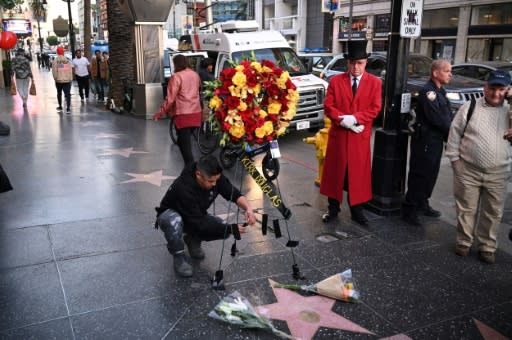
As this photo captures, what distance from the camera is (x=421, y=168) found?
569cm

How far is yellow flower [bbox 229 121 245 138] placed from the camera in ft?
13.7

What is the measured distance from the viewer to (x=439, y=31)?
30.6 metres

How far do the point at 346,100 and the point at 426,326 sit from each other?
8.67ft

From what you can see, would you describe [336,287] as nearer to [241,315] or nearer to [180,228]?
[241,315]

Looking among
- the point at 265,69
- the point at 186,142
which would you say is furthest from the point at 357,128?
the point at 186,142

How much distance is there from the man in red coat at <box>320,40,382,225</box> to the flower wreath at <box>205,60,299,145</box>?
1.23 m

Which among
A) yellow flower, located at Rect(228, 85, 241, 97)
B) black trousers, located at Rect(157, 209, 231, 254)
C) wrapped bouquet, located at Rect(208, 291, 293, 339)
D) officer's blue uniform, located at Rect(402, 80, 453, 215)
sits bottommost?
wrapped bouquet, located at Rect(208, 291, 293, 339)

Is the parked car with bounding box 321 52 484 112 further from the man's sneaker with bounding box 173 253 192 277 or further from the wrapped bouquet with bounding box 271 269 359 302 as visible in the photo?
the man's sneaker with bounding box 173 253 192 277

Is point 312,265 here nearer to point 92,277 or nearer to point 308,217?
point 308,217

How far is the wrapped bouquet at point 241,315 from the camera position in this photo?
350 cm

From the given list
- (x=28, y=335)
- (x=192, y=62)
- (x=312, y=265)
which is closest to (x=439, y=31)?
(x=192, y=62)

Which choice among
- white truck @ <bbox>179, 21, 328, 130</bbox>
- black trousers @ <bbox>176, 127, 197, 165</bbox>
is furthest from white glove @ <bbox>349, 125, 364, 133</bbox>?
white truck @ <bbox>179, 21, 328, 130</bbox>

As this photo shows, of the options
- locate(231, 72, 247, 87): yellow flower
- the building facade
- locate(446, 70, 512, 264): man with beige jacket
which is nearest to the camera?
locate(231, 72, 247, 87): yellow flower

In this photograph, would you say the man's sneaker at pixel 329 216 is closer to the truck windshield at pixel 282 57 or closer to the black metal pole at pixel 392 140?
the black metal pole at pixel 392 140
